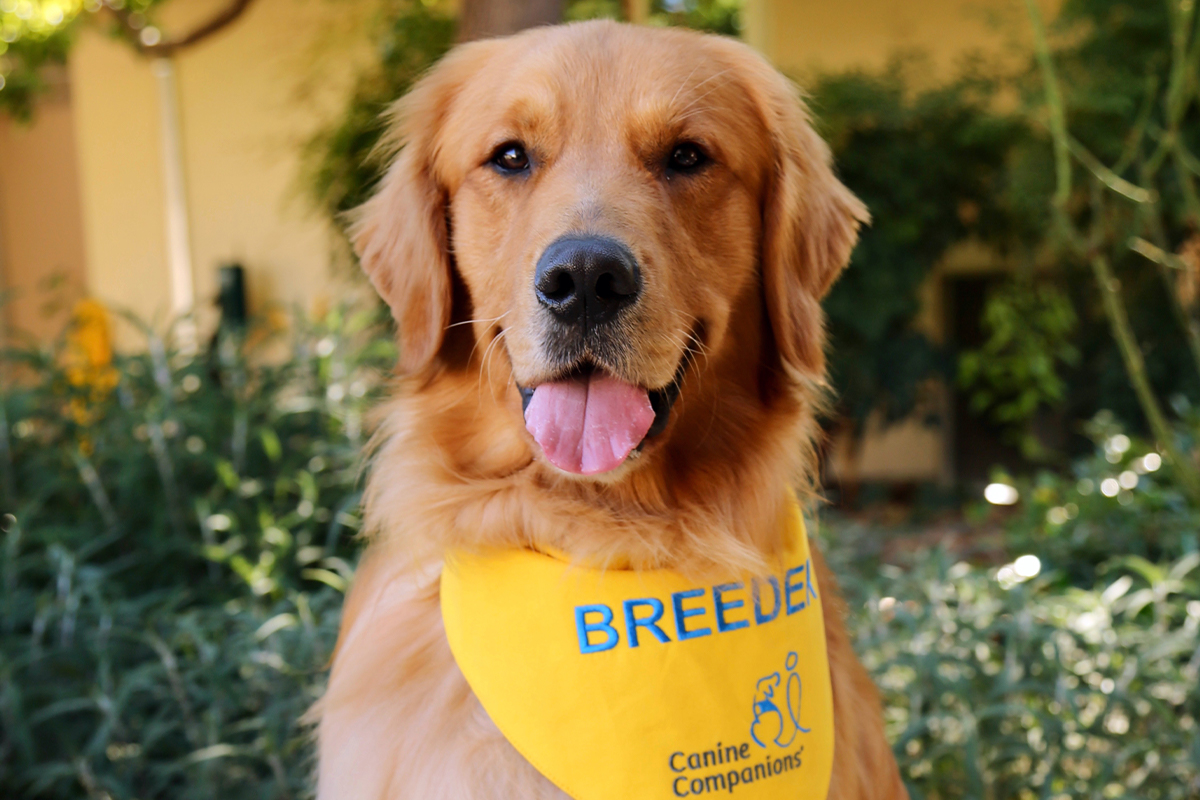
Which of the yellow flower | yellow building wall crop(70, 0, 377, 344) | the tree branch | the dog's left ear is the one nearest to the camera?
the dog's left ear

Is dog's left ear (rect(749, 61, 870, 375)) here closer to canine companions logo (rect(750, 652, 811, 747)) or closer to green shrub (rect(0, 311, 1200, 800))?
canine companions logo (rect(750, 652, 811, 747))

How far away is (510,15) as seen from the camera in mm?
3734

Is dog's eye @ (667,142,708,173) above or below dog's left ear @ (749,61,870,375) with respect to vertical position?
above

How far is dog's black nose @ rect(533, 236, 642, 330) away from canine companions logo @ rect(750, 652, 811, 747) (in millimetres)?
796

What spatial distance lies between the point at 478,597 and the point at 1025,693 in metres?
1.79

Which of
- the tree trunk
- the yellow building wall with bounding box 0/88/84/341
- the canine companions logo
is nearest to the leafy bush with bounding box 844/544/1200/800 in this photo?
the canine companions logo

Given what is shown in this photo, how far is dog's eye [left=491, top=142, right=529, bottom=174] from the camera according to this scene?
212 cm

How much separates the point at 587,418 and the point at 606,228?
13.9 inches

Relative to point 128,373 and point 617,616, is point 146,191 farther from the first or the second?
point 617,616

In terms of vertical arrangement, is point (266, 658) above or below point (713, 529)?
below

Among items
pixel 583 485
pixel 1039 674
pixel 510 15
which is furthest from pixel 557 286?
pixel 510 15

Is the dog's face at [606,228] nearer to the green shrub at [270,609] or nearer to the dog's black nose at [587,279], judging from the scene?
the dog's black nose at [587,279]

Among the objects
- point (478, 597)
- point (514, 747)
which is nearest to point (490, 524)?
point (478, 597)

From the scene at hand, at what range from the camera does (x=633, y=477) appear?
2049 mm
